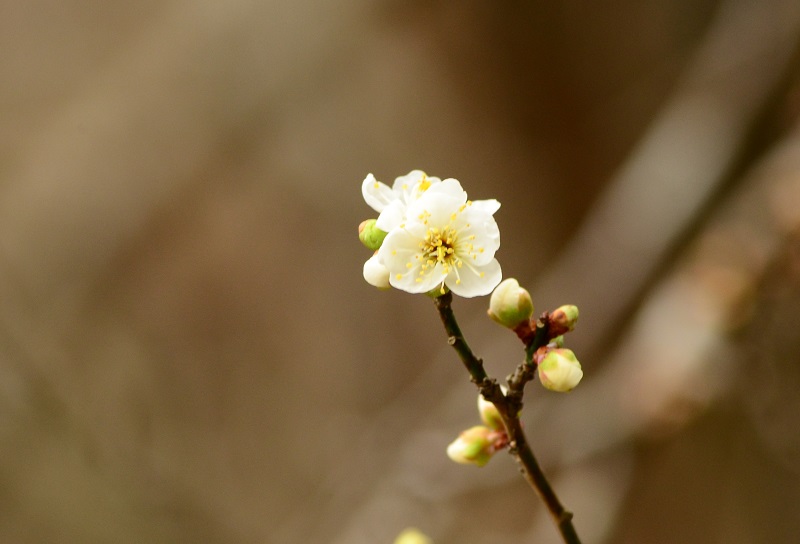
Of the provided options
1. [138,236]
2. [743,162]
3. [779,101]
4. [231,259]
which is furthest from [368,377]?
[779,101]

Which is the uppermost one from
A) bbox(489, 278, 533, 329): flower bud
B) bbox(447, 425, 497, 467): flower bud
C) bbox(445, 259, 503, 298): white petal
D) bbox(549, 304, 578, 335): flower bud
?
bbox(445, 259, 503, 298): white petal

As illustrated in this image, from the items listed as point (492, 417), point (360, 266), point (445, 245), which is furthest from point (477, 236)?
point (360, 266)

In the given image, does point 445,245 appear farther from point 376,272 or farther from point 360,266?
point 360,266

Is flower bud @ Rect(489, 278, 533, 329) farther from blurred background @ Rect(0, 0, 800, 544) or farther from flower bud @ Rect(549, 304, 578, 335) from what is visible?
blurred background @ Rect(0, 0, 800, 544)

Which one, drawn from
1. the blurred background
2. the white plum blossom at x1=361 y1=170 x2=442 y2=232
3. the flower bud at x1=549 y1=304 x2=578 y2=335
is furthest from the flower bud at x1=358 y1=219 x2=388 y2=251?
the blurred background

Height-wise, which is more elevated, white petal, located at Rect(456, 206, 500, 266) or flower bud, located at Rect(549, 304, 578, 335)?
white petal, located at Rect(456, 206, 500, 266)

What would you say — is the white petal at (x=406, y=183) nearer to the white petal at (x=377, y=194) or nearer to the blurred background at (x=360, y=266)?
the white petal at (x=377, y=194)

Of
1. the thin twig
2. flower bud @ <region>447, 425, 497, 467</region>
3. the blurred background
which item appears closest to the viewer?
the thin twig

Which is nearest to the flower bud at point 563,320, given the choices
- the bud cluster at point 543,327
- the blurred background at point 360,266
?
the bud cluster at point 543,327
